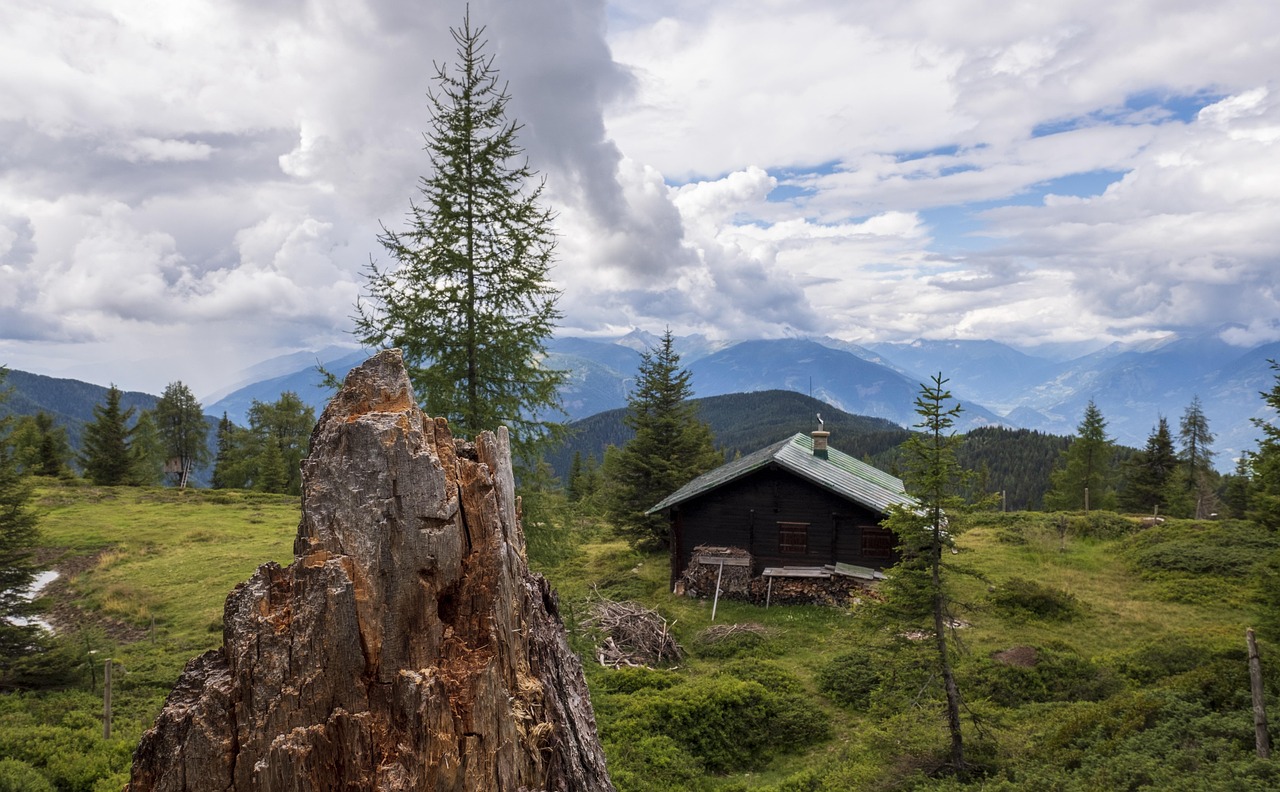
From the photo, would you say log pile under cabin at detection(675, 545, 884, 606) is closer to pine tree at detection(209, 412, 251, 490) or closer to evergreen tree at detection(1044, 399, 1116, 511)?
evergreen tree at detection(1044, 399, 1116, 511)

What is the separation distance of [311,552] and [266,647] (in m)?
0.64

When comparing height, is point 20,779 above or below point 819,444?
below

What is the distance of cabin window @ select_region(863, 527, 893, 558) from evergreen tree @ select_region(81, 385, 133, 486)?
199ft

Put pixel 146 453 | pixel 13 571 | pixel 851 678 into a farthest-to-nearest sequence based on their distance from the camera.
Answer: pixel 146 453
pixel 851 678
pixel 13 571

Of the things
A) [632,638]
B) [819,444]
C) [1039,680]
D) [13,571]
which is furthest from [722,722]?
[819,444]

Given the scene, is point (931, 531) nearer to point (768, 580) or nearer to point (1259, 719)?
point (1259, 719)

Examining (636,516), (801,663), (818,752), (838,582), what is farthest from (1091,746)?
(636,516)

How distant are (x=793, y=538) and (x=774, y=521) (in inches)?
39.9

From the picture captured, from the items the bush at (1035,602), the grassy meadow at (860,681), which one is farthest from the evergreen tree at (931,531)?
the bush at (1035,602)

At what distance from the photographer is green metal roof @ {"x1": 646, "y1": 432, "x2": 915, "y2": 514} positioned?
24.8 metres

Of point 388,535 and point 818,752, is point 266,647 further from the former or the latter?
point 818,752

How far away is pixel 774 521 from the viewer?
85.8 feet

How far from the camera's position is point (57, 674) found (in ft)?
43.9

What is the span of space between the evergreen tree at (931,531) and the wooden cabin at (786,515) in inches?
520
